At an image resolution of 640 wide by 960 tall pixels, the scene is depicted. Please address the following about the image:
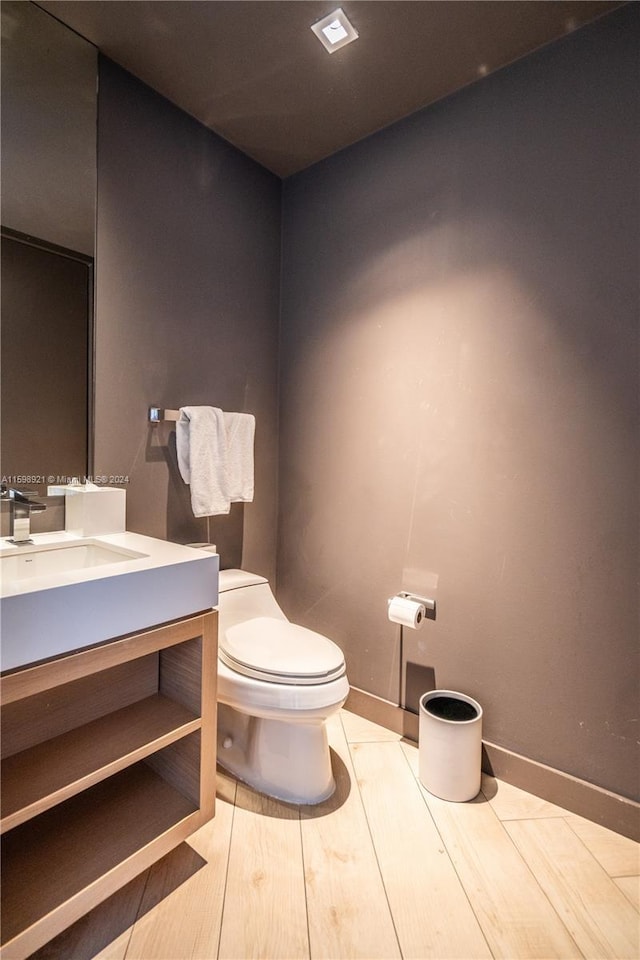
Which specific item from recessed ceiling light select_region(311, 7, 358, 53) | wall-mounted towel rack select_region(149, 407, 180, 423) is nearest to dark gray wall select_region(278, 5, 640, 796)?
recessed ceiling light select_region(311, 7, 358, 53)

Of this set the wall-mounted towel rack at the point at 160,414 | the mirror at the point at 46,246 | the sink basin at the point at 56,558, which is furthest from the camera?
the wall-mounted towel rack at the point at 160,414

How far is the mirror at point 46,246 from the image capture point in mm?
1378

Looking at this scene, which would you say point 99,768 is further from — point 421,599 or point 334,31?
point 334,31

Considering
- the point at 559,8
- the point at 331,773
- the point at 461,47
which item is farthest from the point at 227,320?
the point at 331,773

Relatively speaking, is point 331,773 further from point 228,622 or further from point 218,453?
point 218,453

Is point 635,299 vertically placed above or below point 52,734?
above

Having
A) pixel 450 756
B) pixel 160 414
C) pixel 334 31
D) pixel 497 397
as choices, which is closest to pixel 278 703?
pixel 450 756

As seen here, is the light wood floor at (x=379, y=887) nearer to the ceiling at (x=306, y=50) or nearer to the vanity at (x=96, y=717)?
the vanity at (x=96, y=717)

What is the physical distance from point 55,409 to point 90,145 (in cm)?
86

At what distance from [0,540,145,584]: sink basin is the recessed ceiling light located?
5.36ft

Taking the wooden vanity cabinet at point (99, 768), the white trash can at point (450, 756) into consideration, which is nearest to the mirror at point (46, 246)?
the wooden vanity cabinet at point (99, 768)

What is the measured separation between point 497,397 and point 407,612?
799 mm

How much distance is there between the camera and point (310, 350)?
211 cm

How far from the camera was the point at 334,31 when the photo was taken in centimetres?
143
